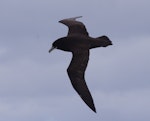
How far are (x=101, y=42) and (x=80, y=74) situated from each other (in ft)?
9.20

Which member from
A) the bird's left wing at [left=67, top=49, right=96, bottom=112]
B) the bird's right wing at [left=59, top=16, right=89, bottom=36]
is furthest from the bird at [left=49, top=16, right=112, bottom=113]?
the bird's right wing at [left=59, top=16, right=89, bottom=36]

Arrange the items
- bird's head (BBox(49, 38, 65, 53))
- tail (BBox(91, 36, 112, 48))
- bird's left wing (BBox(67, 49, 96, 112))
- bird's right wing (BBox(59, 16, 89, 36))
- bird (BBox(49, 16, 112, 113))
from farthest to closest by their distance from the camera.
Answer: bird's right wing (BBox(59, 16, 89, 36))
bird's head (BBox(49, 38, 65, 53))
tail (BBox(91, 36, 112, 48))
bird (BBox(49, 16, 112, 113))
bird's left wing (BBox(67, 49, 96, 112))

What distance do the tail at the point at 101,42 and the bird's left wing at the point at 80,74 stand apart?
646mm

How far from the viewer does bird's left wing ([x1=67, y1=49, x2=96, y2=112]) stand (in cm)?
2767

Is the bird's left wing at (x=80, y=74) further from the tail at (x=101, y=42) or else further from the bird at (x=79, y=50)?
the tail at (x=101, y=42)

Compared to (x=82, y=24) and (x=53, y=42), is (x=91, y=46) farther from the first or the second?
(x=82, y=24)

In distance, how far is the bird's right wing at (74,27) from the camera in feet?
113

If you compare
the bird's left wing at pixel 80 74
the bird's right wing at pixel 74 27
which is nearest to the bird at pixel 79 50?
the bird's left wing at pixel 80 74

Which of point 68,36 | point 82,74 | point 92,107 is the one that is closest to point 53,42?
point 68,36

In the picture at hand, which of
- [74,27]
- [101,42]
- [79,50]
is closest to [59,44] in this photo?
[79,50]

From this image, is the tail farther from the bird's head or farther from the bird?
the bird's head

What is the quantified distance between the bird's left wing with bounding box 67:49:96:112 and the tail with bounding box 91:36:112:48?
2.12 ft

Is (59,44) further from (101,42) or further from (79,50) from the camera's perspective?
(101,42)

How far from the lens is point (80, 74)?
29688mm
